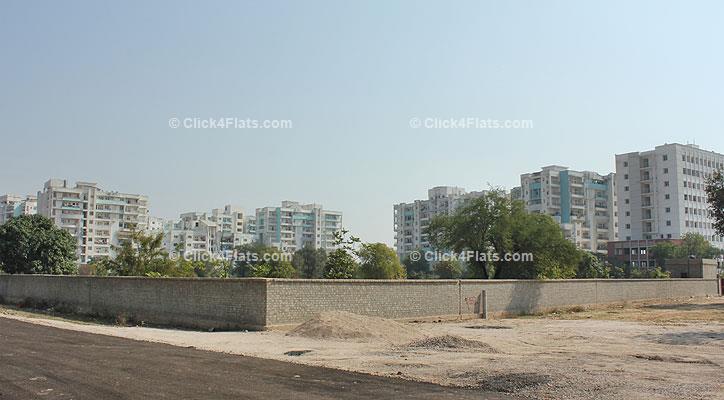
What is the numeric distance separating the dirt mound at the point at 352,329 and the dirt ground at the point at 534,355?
0.17 m

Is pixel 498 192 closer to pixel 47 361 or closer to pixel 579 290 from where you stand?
pixel 579 290

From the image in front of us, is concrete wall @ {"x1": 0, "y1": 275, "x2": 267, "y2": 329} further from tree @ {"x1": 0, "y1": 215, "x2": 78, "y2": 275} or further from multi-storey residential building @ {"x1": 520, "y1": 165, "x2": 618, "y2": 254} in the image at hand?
multi-storey residential building @ {"x1": 520, "y1": 165, "x2": 618, "y2": 254}

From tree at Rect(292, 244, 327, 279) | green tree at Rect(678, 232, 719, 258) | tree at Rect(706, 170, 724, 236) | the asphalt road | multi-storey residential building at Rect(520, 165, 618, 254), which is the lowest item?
the asphalt road

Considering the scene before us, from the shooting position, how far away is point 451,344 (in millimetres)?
18266

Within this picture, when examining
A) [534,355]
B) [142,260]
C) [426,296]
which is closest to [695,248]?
[426,296]

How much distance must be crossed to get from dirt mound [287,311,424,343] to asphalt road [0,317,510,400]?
5523 millimetres

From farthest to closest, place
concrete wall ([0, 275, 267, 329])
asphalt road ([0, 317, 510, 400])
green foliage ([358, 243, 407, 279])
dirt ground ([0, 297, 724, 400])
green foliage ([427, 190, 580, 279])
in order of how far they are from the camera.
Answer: green foliage ([358, 243, 407, 279]) → green foliage ([427, 190, 580, 279]) → concrete wall ([0, 275, 267, 329]) → dirt ground ([0, 297, 724, 400]) → asphalt road ([0, 317, 510, 400])

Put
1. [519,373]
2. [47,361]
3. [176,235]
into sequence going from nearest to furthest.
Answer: [519,373] → [47,361] → [176,235]

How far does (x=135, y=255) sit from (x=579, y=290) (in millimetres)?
30889

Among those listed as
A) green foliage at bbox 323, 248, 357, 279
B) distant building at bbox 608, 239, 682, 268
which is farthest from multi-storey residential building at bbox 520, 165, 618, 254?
green foliage at bbox 323, 248, 357, 279

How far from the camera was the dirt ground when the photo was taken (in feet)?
38.4

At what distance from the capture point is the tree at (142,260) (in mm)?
44375

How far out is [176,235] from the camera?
17175 centimetres

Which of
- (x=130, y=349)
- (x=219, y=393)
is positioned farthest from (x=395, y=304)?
(x=219, y=393)
